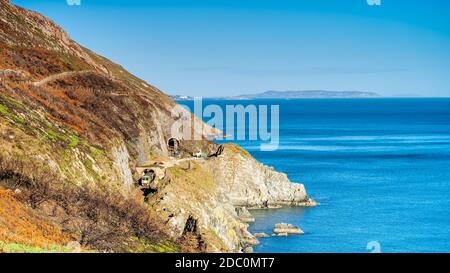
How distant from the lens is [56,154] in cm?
3919

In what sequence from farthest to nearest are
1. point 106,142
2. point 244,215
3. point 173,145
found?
point 173,145, point 244,215, point 106,142

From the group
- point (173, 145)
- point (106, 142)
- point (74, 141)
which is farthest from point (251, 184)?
point (74, 141)

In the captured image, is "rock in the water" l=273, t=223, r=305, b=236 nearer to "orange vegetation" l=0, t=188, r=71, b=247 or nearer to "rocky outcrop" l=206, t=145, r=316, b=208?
"rocky outcrop" l=206, t=145, r=316, b=208

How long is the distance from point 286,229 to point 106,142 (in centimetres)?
2873

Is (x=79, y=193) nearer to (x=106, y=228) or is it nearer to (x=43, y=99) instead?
(x=106, y=228)

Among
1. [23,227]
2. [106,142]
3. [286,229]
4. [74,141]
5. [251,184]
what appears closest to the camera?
[23,227]

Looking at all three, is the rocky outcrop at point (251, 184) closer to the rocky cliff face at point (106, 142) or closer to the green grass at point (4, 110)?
the rocky cliff face at point (106, 142)

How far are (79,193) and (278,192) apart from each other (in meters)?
60.0

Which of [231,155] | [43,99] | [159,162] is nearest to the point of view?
[43,99]

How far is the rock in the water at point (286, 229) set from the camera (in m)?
70.9

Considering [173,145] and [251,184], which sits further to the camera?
[251,184]

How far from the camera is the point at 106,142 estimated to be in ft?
165

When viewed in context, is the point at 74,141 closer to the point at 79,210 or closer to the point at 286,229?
the point at 79,210
